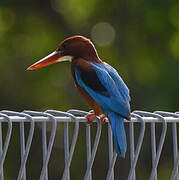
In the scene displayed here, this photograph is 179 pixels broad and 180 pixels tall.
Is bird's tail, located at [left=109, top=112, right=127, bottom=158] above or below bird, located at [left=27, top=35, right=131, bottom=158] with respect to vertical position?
below

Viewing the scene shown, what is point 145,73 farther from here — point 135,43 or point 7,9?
point 7,9

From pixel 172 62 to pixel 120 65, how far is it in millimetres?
1202

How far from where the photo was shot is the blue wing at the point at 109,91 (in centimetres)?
572

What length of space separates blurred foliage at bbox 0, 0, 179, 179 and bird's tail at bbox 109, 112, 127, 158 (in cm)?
1416

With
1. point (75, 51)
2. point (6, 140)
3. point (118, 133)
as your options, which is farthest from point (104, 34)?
point (6, 140)

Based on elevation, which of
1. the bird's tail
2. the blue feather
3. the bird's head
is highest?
the bird's head

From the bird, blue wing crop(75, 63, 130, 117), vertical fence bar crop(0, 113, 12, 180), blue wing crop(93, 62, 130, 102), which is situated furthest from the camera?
blue wing crop(93, 62, 130, 102)

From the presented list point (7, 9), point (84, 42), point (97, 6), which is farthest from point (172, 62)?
point (84, 42)

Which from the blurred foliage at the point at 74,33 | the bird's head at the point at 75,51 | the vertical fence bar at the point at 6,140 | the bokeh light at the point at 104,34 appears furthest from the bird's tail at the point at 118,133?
the bokeh light at the point at 104,34

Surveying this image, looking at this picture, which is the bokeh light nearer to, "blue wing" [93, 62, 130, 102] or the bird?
the bird

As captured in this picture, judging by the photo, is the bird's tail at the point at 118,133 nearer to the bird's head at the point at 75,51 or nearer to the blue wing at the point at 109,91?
the blue wing at the point at 109,91

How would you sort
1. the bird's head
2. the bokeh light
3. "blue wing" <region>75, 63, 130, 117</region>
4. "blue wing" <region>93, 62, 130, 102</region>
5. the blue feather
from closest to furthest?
the blue feather < "blue wing" <region>75, 63, 130, 117</region> < "blue wing" <region>93, 62, 130, 102</region> < the bird's head < the bokeh light

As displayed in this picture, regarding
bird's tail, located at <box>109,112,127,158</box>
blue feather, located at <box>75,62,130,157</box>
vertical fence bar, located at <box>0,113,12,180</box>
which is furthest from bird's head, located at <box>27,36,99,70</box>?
vertical fence bar, located at <box>0,113,12,180</box>

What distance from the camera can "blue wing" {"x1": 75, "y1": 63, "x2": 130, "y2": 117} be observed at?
5.72 meters
